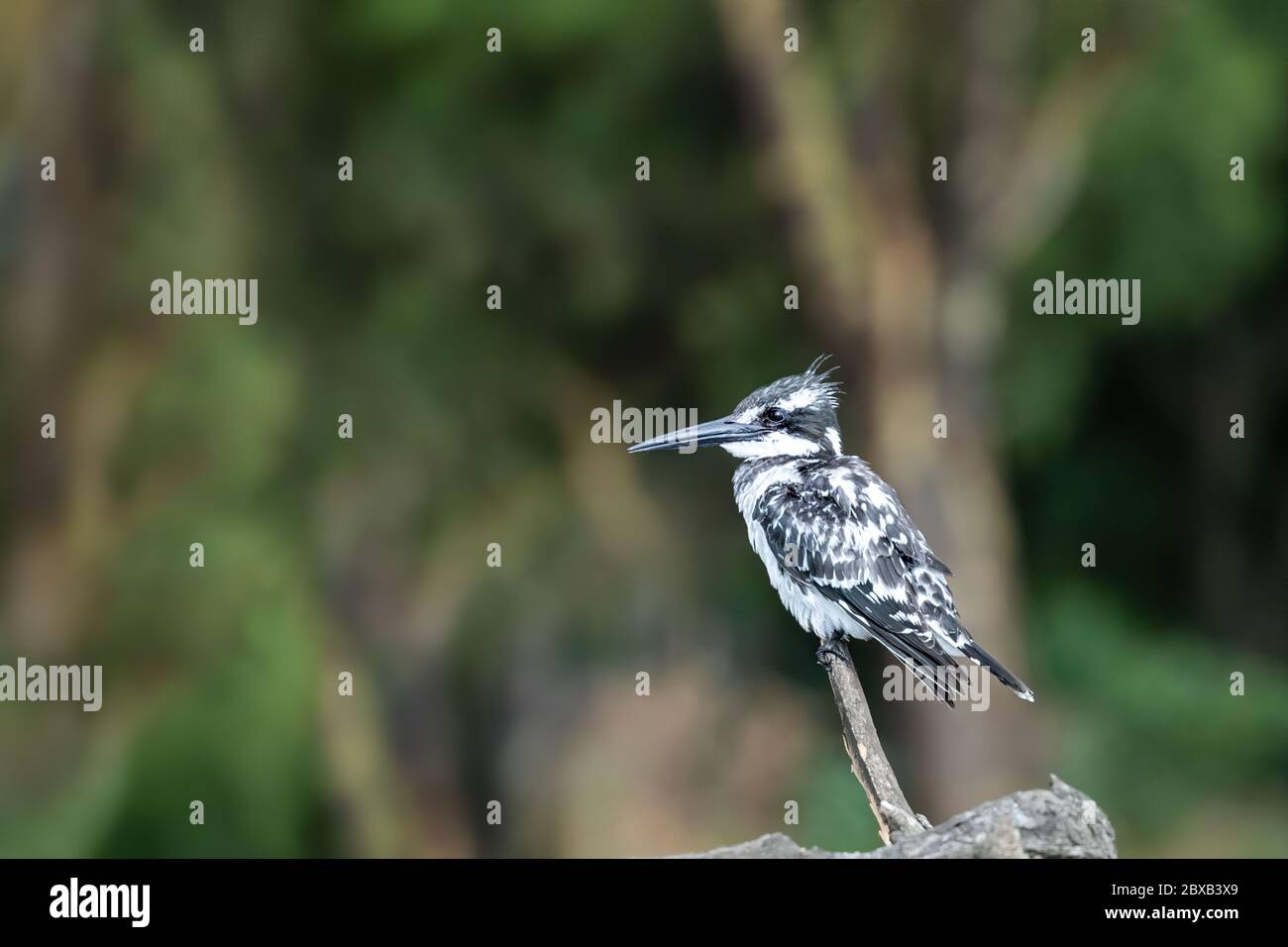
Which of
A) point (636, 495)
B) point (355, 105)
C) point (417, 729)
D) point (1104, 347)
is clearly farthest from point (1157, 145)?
point (417, 729)

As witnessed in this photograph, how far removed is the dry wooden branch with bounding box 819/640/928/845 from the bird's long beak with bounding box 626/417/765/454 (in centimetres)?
88

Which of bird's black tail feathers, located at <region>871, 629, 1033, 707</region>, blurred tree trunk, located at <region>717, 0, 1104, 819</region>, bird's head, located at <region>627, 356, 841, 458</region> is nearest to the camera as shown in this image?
bird's black tail feathers, located at <region>871, 629, 1033, 707</region>

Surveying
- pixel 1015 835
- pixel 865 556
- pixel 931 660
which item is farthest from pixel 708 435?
pixel 1015 835

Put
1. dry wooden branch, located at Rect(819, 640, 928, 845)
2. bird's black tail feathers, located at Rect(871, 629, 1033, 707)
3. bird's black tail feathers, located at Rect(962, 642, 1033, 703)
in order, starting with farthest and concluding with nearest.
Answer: bird's black tail feathers, located at Rect(871, 629, 1033, 707), bird's black tail feathers, located at Rect(962, 642, 1033, 703), dry wooden branch, located at Rect(819, 640, 928, 845)

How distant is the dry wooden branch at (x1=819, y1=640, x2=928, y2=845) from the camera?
11.6ft

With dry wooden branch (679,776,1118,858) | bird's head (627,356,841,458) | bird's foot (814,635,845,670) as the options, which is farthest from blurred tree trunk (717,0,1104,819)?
dry wooden branch (679,776,1118,858)

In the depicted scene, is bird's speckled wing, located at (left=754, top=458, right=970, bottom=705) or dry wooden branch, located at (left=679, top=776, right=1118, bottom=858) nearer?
dry wooden branch, located at (left=679, top=776, right=1118, bottom=858)

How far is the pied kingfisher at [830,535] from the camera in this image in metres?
4.27

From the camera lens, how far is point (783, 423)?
183 inches

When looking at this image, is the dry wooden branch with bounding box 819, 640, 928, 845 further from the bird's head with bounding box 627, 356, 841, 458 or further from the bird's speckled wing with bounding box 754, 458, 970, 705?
the bird's head with bounding box 627, 356, 841, 458

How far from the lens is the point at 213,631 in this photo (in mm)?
8742

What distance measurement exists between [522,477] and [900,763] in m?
3.06

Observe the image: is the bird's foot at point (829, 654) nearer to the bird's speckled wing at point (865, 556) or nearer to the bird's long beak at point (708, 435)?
the bird's speckled wing at point (865, 556)

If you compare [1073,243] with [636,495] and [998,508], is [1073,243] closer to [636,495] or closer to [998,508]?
[998,508]
